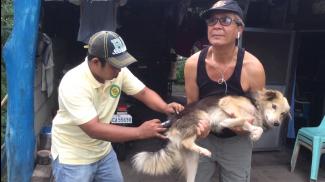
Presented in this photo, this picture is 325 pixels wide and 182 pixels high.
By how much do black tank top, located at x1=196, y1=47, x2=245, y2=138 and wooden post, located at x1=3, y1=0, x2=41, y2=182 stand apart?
237 centimetres

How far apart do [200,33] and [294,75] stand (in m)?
2.03

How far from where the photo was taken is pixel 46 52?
6250 millimetres

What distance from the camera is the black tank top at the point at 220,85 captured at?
10.9ft

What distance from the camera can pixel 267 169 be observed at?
6668mm

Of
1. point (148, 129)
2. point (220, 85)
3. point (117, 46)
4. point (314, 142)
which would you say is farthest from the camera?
point (314, 142)

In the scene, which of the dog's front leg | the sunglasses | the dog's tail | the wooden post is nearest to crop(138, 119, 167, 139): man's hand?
the dog's tail

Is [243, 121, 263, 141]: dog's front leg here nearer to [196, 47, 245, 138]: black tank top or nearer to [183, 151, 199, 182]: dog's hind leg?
[196, 47, 245, 138]: black tank top

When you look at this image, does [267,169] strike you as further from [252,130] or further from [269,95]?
[252,130]

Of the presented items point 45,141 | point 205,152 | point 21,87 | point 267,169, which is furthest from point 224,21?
point 45,141

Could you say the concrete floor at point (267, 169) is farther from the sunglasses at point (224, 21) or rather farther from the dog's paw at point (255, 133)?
the sunglasses at point (224, 21)

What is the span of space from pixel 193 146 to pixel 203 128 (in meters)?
0.17

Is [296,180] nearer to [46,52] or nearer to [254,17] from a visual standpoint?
[254,17]

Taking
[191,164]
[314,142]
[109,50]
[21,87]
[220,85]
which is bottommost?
[314,142]

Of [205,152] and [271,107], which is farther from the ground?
[271,107]
